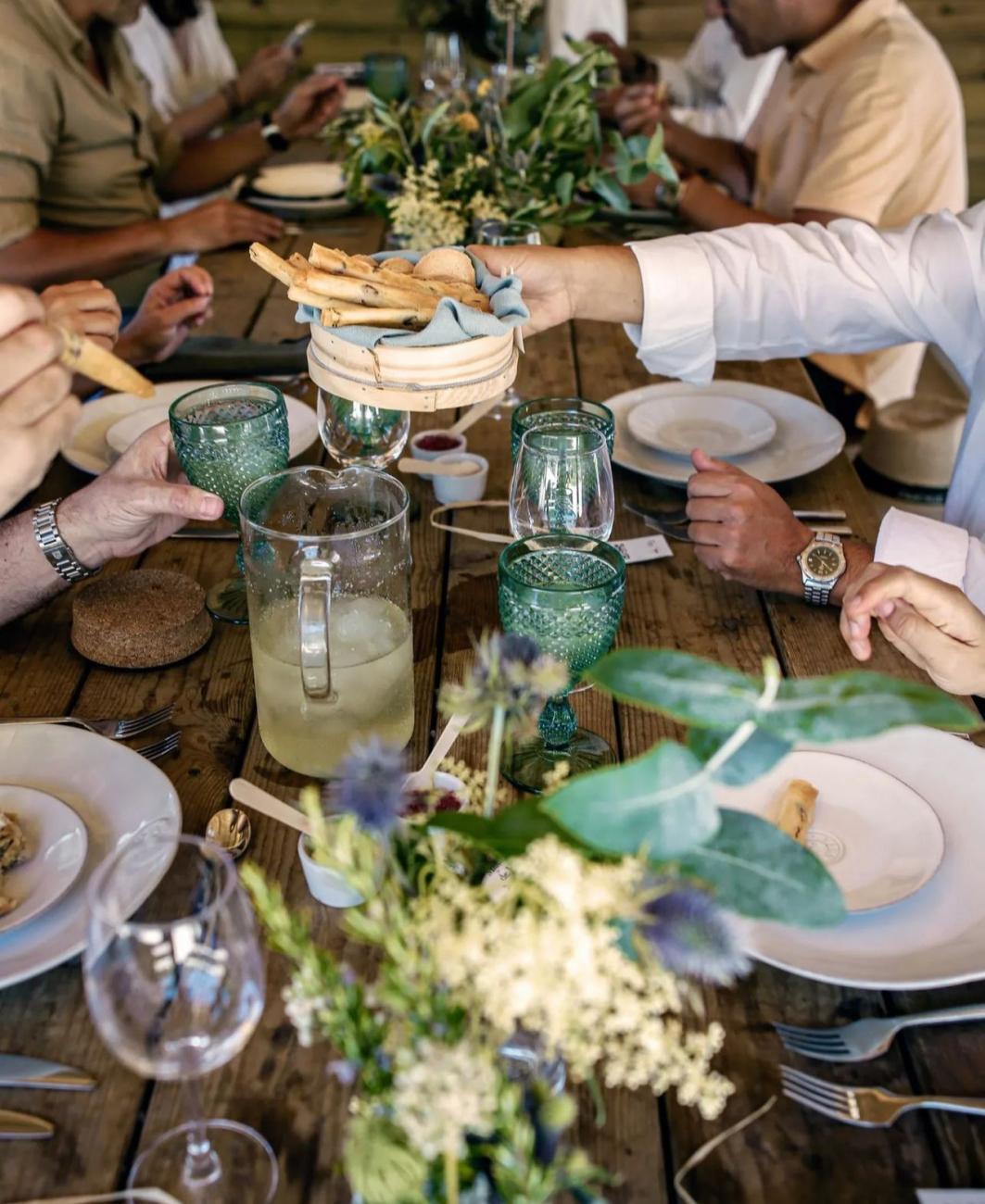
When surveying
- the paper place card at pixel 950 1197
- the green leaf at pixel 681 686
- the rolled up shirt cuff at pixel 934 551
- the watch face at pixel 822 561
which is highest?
the green leaf at pixel 681 686

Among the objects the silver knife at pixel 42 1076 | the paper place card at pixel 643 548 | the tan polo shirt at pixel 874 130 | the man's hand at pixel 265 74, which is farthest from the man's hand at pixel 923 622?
the man's hand at pixel 265 74

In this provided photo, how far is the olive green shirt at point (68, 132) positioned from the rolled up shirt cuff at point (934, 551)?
166 centimetres

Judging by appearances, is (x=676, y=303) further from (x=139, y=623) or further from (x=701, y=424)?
(x=139, y=623)

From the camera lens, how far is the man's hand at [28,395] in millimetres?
820

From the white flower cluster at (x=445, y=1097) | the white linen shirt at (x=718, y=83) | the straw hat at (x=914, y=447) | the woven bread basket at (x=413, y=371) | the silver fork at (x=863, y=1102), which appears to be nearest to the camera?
the white flower cluster at (x=445, y=1097)

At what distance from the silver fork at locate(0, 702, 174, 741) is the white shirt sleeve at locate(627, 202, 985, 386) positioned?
81 centimetres

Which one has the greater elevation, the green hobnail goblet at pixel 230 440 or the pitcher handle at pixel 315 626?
the pitcher handle at pixel 315 626

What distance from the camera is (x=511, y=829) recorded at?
0.58 meters

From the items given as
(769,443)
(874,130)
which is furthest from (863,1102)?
(874,130)

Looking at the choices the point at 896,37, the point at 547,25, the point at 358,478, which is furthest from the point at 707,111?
the point at 358,478

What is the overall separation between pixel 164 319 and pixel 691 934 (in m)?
1.45

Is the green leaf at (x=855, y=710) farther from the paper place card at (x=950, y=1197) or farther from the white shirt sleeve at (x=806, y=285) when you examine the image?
the white shirt sleeve at (x=806, y=285)

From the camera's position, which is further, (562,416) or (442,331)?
(562,416)

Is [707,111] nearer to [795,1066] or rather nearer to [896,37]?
[896,37]
